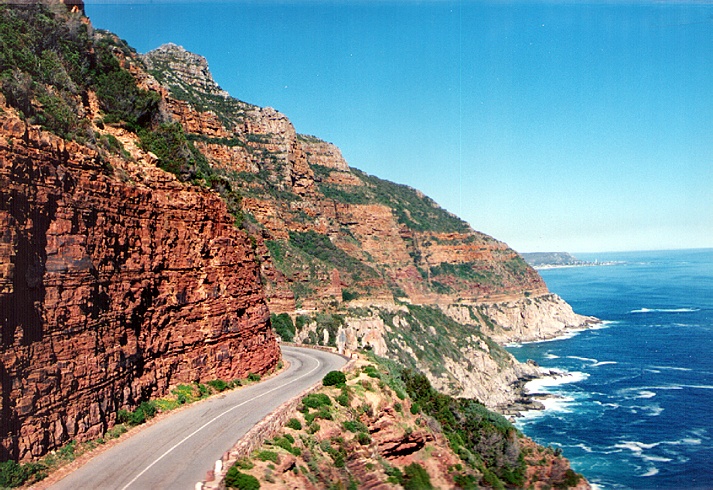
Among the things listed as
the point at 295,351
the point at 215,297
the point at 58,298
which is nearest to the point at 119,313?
the point at 58,298

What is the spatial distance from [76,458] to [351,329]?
192ft

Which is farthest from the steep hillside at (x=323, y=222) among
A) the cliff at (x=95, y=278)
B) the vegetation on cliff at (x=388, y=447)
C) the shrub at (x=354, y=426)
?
the shrub at (x=354, y=426)

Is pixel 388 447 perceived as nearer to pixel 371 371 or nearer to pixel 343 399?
pixel 343 399

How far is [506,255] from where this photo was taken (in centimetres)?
18650

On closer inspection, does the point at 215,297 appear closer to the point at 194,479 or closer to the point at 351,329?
the point at 194,479

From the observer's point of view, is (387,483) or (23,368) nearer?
(23,368)

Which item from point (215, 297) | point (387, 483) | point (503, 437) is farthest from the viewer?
point (503, 437)

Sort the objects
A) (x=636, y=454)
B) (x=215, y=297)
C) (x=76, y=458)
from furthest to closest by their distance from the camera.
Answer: (x=636, y=454), (x=215, y=297), (x=76, y=458)

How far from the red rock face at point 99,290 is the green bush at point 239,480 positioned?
604cm

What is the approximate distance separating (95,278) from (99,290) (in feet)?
1.77

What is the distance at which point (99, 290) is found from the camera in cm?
2116

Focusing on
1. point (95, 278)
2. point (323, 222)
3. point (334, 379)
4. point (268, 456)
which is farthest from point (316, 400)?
point (323, 222)

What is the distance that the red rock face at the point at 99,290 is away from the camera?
1697 cm

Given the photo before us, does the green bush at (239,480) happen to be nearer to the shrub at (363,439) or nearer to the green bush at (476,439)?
the shrub at (363,439)
